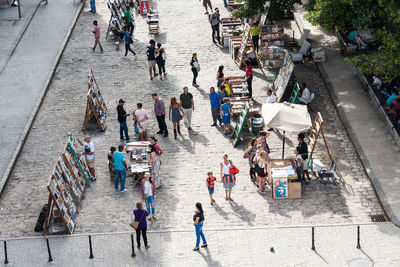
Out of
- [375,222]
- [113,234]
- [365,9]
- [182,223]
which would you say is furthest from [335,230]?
[365,9]

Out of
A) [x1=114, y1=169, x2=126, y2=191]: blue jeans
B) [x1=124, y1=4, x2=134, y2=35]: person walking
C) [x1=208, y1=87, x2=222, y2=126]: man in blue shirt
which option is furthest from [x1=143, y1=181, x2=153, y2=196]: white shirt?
[x1=124, y1=4, x2=134, y2=35]: person walking

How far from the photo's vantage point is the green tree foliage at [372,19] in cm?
2682

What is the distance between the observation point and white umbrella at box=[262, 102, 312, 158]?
25594mm

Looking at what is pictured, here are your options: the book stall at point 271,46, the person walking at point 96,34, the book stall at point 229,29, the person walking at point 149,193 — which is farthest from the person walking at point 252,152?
the person walking at point 96,34

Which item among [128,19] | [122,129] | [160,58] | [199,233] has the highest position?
[160,58]

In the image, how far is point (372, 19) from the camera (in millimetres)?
28766

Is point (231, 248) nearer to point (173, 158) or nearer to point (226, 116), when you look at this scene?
point (173, 158)

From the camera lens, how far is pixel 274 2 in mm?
36125

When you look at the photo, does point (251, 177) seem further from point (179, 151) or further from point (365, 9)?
point (365, 9)

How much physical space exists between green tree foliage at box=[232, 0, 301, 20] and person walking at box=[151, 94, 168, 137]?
27.5 feet

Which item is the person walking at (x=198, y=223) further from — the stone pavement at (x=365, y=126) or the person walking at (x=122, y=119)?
the person walking at (x=122, y=119)

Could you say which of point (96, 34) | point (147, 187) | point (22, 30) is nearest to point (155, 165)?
point (147, 187)

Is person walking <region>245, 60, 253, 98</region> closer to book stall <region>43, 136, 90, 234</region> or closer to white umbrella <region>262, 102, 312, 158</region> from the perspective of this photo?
white umbrella <region>262, 102, 312, 158</region>

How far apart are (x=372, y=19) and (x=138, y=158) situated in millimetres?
10190
